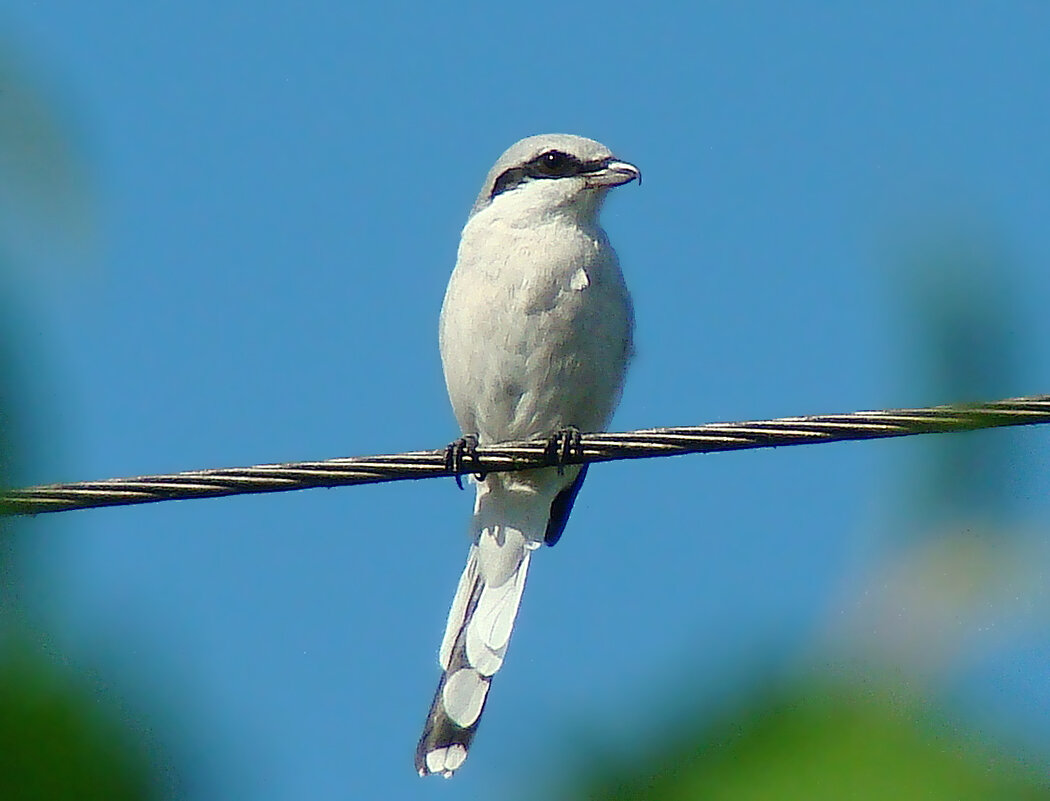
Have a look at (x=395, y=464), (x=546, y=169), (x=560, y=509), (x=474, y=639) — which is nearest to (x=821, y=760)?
(x=395, y=464)

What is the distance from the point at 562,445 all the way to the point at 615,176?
1635 millimetres

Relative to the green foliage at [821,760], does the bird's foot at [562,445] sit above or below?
below

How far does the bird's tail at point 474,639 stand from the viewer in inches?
250

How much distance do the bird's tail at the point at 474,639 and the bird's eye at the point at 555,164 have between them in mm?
1597

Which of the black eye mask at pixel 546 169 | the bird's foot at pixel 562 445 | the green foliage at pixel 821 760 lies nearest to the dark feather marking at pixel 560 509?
the bird's foot at pixel 562 445

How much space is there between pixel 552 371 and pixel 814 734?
542 centimetres

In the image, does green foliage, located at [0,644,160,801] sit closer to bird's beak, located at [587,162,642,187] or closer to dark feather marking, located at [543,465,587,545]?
dark feather marking, located at [543,465,587,545]

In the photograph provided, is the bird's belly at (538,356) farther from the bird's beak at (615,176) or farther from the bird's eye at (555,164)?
the bird's eye at (555,164)

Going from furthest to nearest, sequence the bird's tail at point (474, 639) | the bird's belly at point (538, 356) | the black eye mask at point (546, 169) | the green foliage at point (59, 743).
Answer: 1. the black eye mask at point (546, 169)
2. the bird's tail at point (474, 639)
3. the bird's belly at point (538, 356)
4. the green foliage at point (59, 743)

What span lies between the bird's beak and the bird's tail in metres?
1.60

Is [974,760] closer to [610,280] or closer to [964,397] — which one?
[964,397]

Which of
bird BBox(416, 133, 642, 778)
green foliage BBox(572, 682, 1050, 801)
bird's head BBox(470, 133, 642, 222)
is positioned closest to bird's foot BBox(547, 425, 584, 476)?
bird BBox(416, 133, 642, 778)

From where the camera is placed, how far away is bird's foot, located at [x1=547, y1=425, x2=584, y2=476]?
5535mm

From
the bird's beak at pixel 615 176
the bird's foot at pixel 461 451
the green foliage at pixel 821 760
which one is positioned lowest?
the bird's foot at pixel 461 451
